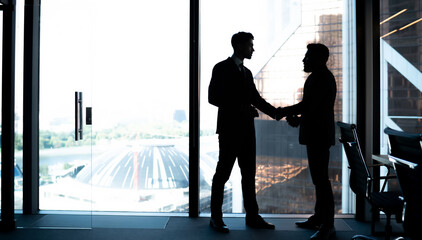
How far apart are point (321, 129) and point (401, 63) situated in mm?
1302

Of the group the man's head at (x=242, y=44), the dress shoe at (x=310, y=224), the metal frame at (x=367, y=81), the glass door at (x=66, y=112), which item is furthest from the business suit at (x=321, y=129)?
the glass door at (x=66, y=112)

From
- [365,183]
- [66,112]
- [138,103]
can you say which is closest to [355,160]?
[365,183]

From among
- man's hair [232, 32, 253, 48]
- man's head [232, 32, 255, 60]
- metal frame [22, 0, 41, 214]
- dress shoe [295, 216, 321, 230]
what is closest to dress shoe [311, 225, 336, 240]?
dress shoe [295, 216, 321, 230]

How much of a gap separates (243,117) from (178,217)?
1.22 meters

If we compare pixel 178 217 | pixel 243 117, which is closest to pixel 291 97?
pixel 243 117

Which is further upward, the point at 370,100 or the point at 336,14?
the point at 336,14

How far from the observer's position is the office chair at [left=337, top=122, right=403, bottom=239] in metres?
2.25

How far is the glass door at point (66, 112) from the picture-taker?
3049mm

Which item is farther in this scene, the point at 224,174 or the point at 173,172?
the point at 173,172

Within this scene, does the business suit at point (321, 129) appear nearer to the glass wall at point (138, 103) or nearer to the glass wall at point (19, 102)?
the glass wall at point (138, 103)

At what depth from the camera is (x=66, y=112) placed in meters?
3.14

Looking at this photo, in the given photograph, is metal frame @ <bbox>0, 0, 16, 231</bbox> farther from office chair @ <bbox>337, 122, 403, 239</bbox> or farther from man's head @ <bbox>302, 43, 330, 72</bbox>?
office chair @ <bbox>337, 122, 403, 239</bbox>

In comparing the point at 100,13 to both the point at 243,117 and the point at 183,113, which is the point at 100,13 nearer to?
the point at 183,113

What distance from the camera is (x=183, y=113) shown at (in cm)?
337
